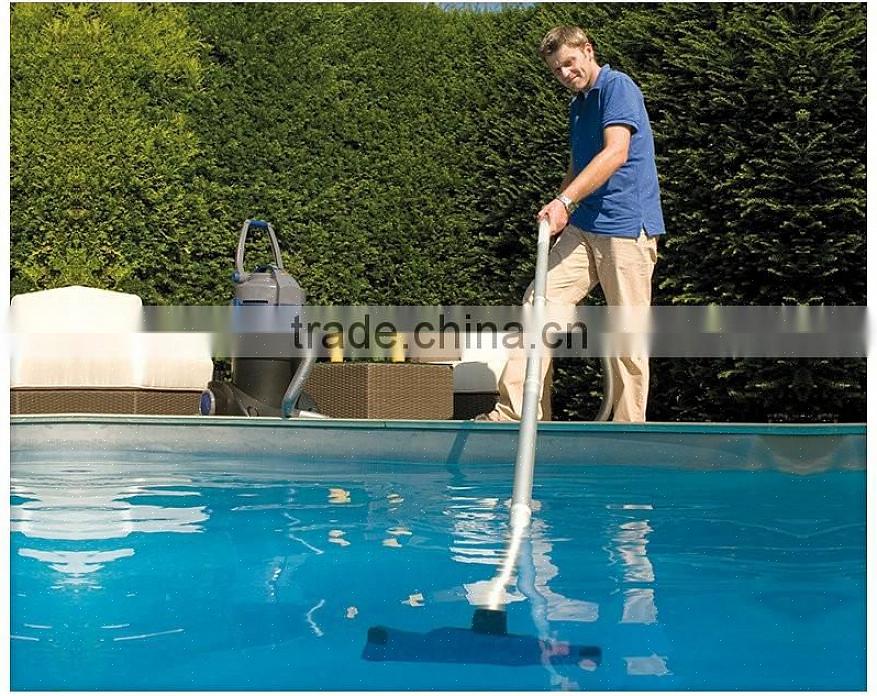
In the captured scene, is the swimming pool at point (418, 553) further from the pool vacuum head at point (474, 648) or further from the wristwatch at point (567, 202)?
the wristwatch at point (567, 202)

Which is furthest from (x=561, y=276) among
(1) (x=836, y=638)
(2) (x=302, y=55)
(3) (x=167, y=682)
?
(2) (x=302, y=55)

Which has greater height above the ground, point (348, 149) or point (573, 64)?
point (348, 149)

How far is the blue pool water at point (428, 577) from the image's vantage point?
2.08 metres

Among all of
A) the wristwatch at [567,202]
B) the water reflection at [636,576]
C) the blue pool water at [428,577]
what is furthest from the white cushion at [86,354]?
the water reflection at [636,576]

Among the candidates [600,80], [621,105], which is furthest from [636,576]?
[600,80]

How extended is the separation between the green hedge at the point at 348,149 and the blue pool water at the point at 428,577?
9.27 ft

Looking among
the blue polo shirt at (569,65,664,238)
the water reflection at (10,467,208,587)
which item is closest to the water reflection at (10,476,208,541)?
the water reflection at (10,467,208,587)

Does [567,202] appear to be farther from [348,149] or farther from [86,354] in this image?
[348,149]

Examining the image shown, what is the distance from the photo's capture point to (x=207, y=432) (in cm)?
497

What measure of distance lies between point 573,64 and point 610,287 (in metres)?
0.89

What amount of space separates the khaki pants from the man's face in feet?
1.92

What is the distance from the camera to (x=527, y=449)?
3.48m

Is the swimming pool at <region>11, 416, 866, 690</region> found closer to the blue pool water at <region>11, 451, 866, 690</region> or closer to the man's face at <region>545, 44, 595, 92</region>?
the blue pool water at <region>11, 451, 866, 690</region>

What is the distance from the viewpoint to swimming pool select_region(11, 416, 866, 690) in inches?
83.3
